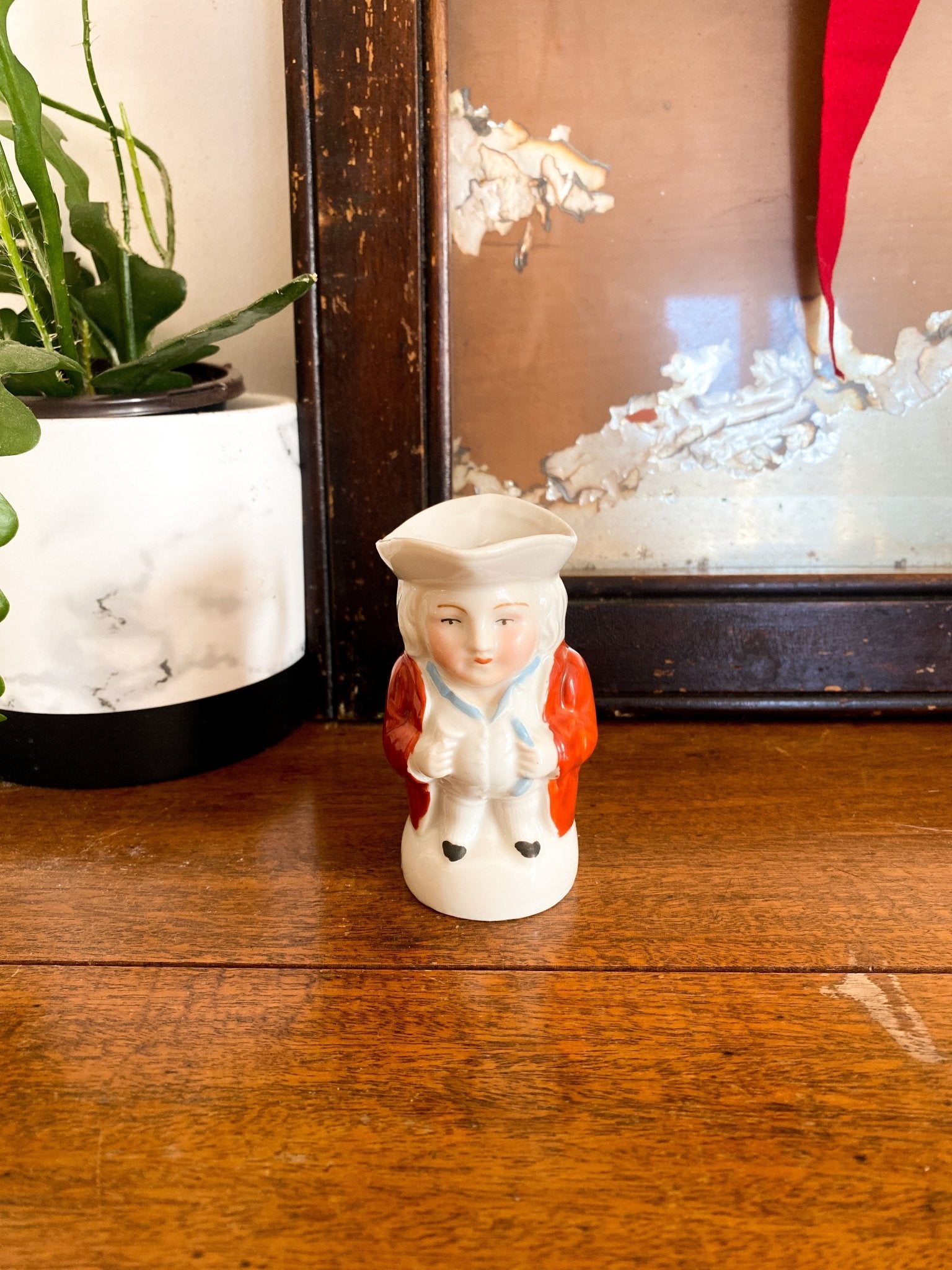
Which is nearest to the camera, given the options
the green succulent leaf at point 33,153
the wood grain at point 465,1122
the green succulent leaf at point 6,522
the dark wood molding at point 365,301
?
the wood grain at point 465,1122

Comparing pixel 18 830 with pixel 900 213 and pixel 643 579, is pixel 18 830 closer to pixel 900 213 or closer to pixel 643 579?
pixel 643 579

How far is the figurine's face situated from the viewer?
1.57ft

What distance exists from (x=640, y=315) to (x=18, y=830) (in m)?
0.51

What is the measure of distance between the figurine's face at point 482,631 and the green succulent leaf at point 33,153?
0.29 meters

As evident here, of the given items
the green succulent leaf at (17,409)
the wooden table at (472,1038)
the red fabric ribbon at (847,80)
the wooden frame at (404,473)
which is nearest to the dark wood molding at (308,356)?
the wooden frame at (404,473)

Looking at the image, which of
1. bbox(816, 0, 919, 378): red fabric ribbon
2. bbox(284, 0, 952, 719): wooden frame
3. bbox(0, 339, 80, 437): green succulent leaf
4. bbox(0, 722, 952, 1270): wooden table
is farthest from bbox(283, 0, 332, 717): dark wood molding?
bbox(816, 0, 919, 378): red fabric ribbon

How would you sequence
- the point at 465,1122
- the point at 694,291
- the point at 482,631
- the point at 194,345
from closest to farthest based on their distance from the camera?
the point at 465,1122, the point at 482,631, the point at 194,345, the point at 694,291

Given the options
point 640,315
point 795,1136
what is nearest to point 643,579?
point 640,315

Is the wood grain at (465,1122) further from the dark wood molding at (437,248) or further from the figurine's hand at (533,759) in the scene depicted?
the dark wood molding at (437,248)

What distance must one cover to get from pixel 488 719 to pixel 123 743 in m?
0.26

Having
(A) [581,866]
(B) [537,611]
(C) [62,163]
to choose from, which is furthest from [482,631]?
(C) [62,163]

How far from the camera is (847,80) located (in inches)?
A: 25.2

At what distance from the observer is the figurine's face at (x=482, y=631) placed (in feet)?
1.57

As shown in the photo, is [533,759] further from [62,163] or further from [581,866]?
[62,163]
